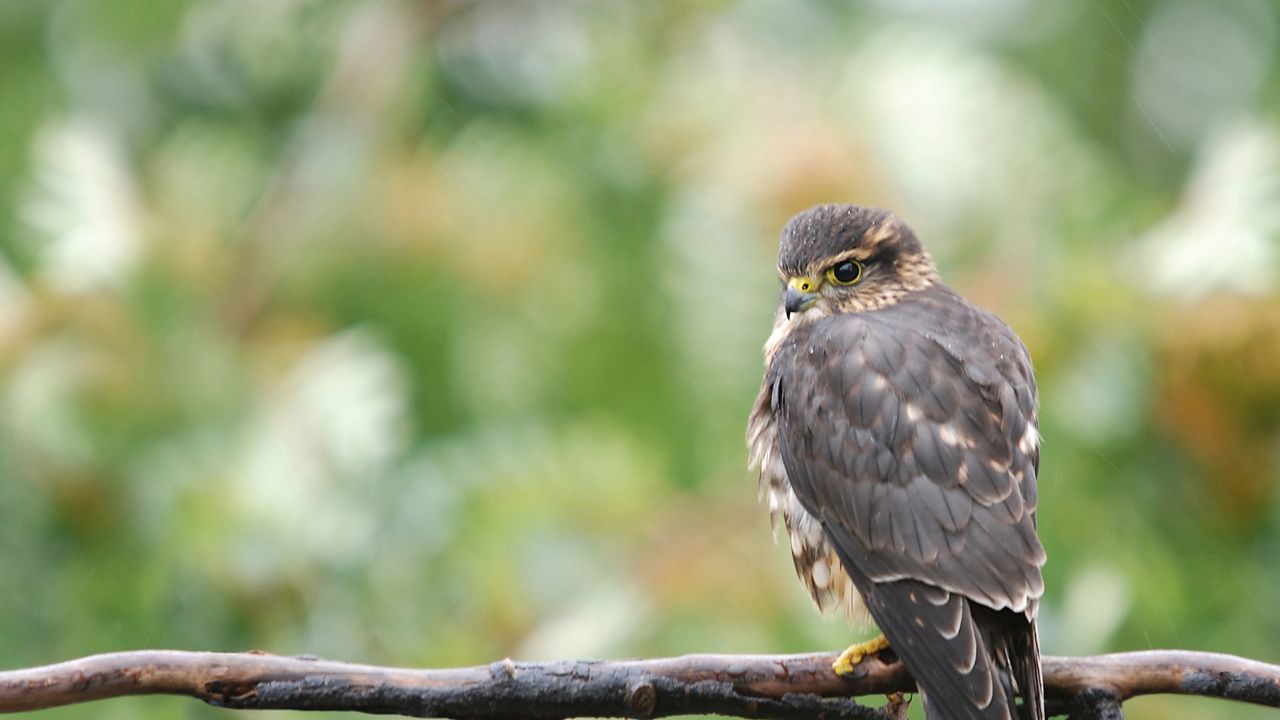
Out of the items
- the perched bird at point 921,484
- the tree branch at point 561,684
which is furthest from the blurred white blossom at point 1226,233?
the tree branch at point 561,684

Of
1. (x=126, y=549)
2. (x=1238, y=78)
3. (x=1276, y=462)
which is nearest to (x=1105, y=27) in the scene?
(x=1238, y=78)

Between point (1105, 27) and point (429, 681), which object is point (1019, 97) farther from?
point (429, 681)

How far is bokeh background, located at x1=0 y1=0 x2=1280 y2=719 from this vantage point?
3656 mm

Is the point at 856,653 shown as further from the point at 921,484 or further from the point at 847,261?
the point at 847,261

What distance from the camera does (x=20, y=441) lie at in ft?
12.5

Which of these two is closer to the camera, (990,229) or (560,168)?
(990,229)

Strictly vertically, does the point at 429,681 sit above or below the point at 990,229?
below

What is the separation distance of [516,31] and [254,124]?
98 cm

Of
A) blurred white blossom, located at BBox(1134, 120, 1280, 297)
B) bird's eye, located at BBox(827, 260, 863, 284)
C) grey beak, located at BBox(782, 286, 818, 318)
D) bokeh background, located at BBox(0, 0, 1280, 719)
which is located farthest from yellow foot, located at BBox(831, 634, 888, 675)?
blurred white blossom, located at BBox(1134, 120, 1280, 297)

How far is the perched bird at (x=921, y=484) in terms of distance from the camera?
275 centimetres

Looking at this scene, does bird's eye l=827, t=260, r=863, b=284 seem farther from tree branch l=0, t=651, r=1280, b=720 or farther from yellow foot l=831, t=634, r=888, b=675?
tree branch l=0, t=651, r=1280, b=720

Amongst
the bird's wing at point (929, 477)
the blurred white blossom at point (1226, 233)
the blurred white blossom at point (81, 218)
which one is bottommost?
the bird's wing at point (929, 477)

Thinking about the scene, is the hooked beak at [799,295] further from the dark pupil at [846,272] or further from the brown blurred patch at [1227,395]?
the brown blurred patch at [1227,395]

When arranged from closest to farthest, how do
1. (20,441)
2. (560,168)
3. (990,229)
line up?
(20,441), (990,229), (560,168)
